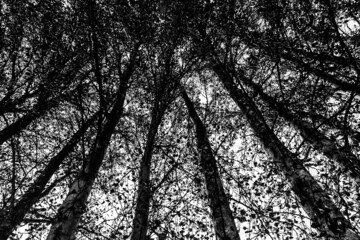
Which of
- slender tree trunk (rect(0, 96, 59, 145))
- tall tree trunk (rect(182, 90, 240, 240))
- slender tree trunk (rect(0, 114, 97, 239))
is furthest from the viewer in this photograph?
slender tree trunk (rect(0, 96, 59, 145))

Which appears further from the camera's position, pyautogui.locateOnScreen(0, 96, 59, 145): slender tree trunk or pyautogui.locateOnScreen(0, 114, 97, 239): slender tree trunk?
pyautogui.locateOnScreen(0, 96, 59, 145): slender tree trunk

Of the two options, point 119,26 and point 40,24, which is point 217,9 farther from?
point 40,24

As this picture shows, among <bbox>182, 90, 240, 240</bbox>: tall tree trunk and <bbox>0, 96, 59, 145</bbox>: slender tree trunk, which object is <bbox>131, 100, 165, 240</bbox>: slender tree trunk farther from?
<bbox>0, 96, 59, 145</bbox>: slender tree trunk

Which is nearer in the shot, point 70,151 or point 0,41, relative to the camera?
point 0,41

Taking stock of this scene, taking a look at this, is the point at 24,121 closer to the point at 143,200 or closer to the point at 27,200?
the point at 27,200

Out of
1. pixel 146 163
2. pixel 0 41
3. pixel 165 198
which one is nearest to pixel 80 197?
pixel 146 163

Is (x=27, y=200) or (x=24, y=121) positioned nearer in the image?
(x=27, y=200)

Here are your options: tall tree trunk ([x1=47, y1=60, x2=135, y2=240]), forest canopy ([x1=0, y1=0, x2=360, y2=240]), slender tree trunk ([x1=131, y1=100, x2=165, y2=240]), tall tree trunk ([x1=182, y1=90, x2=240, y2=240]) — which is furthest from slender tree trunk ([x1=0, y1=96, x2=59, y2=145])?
tall tree trunk ([x1=182, y1=90, x2=240, y2=240])

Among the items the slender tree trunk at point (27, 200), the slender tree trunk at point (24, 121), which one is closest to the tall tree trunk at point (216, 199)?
the slender tree trunk at point (27, 200)

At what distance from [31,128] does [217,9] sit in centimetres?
590

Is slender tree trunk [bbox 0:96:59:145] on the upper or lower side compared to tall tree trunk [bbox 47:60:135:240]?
upper

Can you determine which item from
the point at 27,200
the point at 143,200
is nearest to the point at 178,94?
the point at 143,200

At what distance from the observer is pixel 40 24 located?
485 cm

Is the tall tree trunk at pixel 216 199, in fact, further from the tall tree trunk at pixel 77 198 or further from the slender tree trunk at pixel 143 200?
the tall tree trunk at pixel 77 198
